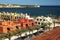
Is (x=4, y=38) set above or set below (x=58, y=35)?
below

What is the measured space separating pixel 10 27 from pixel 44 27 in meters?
9.46

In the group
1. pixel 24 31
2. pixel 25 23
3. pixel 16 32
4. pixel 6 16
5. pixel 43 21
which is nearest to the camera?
pixel 16 32

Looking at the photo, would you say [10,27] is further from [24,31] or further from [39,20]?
[39,20]

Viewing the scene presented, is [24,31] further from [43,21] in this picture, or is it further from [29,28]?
[43,21]

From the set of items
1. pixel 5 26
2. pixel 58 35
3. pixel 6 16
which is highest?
pixel 58 35

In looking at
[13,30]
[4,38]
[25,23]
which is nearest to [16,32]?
[13,30]

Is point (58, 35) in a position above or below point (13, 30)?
above

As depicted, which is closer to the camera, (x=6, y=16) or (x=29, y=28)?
(x=29, y=28)

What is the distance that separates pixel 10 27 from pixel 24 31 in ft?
9.13

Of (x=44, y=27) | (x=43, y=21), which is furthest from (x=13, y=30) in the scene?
(x=43, y=21)

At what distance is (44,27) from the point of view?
158ft

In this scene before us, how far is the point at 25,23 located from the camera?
153ft

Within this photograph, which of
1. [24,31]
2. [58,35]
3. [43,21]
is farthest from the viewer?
[43,21]

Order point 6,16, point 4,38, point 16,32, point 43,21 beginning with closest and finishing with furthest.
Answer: point 4,38
point 16,32
point 43,21
point 6,16
